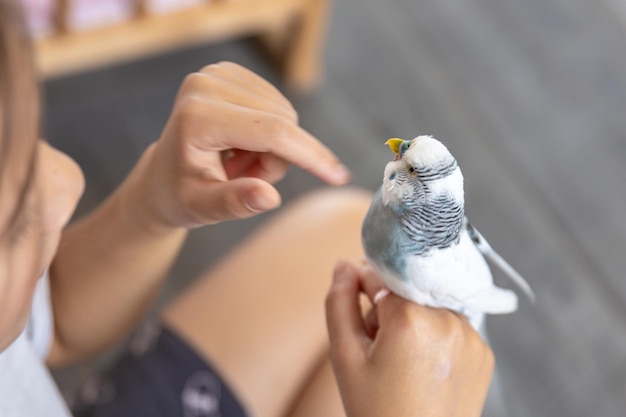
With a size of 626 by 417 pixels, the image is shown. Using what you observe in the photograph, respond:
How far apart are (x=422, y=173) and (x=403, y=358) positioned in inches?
5.9

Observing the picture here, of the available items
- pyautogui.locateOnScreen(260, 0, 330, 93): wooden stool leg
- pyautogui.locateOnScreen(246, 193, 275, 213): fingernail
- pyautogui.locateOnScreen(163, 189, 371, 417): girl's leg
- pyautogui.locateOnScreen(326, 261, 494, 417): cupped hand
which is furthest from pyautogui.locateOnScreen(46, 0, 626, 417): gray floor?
pyautogui.locateOnScreen(246, 193, 275, 213): fingernail

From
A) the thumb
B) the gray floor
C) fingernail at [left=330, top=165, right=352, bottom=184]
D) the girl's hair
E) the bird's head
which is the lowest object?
the gray floor

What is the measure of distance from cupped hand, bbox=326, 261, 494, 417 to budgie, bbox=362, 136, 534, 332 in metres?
0.02

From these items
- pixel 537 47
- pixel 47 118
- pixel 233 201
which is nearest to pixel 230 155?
pixel 233 201

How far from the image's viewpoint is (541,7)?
57.4 inches

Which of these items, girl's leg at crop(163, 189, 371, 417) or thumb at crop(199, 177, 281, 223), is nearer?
thumb at crop(199, 177, 281, 223)

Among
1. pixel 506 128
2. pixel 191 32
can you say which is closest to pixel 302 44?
pixel 191 32

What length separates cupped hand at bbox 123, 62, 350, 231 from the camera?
0.48 metres

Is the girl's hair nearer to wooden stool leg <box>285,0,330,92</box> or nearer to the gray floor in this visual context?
the gray floor

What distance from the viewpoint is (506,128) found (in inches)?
52.4

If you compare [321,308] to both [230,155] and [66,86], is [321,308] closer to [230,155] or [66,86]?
[230,155]

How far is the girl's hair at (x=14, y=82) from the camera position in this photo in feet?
1.24

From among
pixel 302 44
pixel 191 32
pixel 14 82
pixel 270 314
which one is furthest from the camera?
pixel 302 44

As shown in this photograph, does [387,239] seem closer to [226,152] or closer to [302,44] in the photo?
[226,152]
